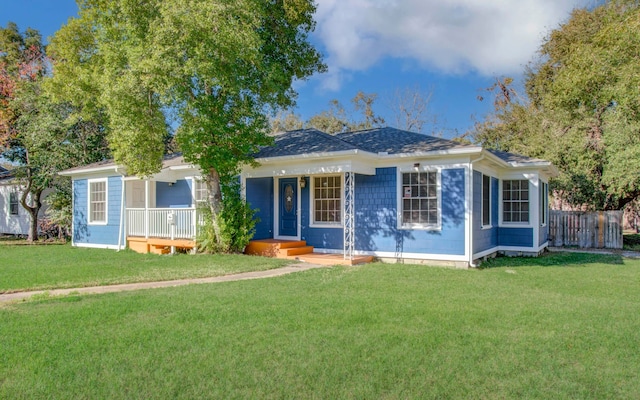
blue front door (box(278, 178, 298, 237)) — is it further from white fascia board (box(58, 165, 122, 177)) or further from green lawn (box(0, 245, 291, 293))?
white fascia board (box(58, 165, 122, 177))

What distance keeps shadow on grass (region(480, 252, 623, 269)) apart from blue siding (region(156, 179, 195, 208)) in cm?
936

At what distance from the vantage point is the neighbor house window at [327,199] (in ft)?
40.2

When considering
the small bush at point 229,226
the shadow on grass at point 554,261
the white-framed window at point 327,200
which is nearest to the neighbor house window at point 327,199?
the white-framed window at point 327,200

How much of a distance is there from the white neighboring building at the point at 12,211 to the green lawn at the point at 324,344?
18.5 metres

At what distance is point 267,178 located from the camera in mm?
13289

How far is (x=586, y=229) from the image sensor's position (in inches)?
661

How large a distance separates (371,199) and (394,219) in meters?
0.84

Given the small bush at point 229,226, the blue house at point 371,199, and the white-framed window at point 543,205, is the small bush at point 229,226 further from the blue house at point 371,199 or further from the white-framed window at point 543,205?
the white-framed window at point 543,205

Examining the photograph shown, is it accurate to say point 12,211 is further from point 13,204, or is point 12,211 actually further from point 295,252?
point 295,252

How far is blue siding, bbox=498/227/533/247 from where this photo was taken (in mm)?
13141

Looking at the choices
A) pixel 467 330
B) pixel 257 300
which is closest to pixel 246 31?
pixel 257 300

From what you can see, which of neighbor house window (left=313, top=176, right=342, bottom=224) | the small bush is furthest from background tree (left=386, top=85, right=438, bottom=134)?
the small bush

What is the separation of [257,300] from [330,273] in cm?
303

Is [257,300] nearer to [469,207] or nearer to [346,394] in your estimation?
[346,394]
